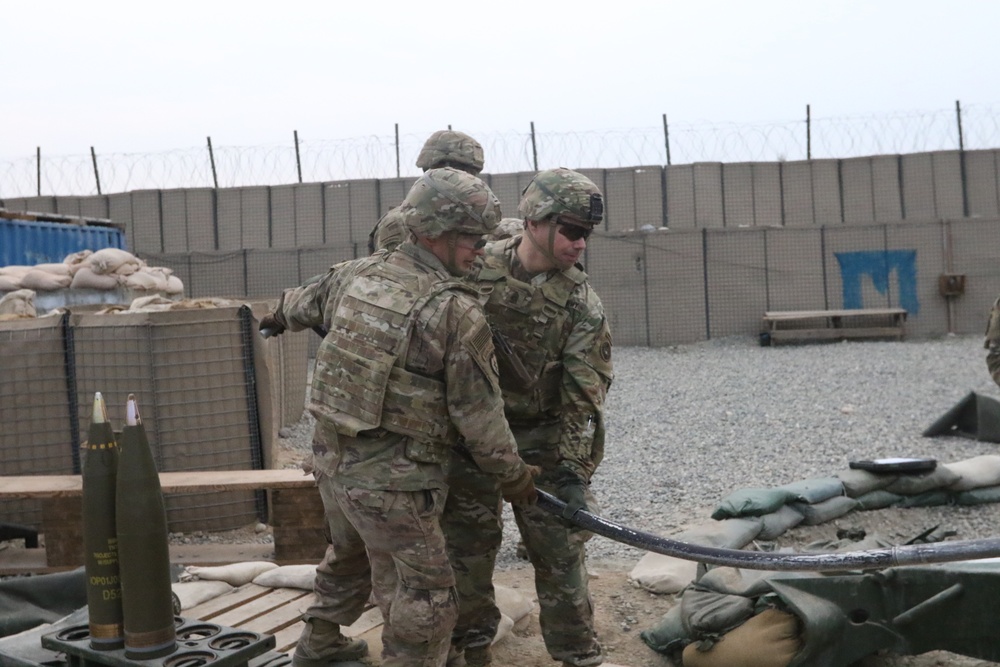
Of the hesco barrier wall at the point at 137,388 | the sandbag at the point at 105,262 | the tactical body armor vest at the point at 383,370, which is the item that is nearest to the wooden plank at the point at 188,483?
the hesco barrier wall at the point at 137,388

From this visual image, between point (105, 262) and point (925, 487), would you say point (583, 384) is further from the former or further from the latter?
point (105, 262)

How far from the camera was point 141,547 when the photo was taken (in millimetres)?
2760

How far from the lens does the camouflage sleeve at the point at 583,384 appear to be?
11.3ft

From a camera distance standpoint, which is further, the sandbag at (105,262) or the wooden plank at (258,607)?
the sandbag at (105,262)

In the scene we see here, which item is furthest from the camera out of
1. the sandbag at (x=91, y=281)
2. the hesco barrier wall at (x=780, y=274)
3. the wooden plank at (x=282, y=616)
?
the hesco barrier wall at (x=780, y=274)

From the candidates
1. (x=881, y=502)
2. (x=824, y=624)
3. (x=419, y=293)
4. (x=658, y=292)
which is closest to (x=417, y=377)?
(x=419, y=293)

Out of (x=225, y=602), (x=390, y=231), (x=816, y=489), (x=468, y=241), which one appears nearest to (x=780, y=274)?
(x=816, y=489)

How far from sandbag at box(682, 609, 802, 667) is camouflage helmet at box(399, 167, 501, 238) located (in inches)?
80.3

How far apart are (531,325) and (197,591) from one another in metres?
1.88

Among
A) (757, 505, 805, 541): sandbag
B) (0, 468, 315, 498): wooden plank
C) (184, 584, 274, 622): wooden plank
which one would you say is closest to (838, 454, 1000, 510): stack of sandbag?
(757, 505, 805, 541): sandbag

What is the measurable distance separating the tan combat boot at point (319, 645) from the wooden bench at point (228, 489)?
1362 millimetres

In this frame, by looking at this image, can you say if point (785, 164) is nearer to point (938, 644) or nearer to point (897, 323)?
point (897, 323)

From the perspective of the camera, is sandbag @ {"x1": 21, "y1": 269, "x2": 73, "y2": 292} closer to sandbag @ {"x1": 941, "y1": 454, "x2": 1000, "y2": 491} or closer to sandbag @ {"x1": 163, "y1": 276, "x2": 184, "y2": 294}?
sandbag @ {"x1": 163, "y1": 276, "x2": 184, "y2": 294}

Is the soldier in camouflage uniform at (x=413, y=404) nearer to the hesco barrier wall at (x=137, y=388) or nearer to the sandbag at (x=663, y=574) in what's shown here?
the sandbag at (x=663, y=574)
